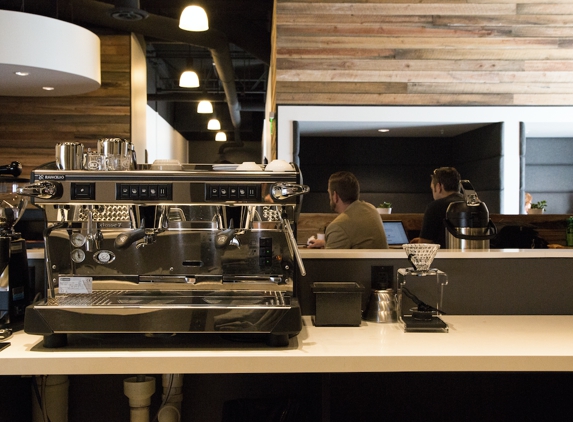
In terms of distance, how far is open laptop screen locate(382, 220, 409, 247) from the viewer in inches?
162

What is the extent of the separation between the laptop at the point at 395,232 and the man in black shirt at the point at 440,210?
45cm

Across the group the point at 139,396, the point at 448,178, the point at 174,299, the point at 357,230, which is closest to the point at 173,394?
the point at 139,396

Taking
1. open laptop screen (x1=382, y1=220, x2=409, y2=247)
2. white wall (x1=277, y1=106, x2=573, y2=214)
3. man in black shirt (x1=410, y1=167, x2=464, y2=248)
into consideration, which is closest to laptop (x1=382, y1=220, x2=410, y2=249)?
open laptop screen (x1=382, y1=220, x2=409, y2=247)

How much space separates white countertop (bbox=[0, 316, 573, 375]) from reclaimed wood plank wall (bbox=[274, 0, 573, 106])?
3004 mm

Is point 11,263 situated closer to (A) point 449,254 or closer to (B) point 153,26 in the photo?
(A) point 449,254

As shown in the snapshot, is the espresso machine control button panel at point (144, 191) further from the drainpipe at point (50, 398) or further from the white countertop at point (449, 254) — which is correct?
the drainpipe at point (50, 398)

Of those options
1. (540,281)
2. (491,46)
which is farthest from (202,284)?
(491,46)

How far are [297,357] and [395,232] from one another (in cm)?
293

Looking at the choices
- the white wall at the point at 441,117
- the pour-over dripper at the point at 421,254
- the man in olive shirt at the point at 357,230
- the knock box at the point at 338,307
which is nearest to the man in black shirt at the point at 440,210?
the man in olive shirt at the point at 357,230

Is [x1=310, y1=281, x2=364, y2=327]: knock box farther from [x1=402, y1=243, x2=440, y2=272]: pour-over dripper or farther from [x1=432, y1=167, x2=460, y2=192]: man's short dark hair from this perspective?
[x1=432, y1=167, x2=460, y2=192]: man's short dark hair

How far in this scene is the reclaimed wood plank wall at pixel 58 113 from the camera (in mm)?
5484

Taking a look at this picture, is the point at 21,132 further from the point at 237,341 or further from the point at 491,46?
the point at 237,341

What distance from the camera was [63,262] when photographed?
153 centimetres

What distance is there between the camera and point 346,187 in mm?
3248
